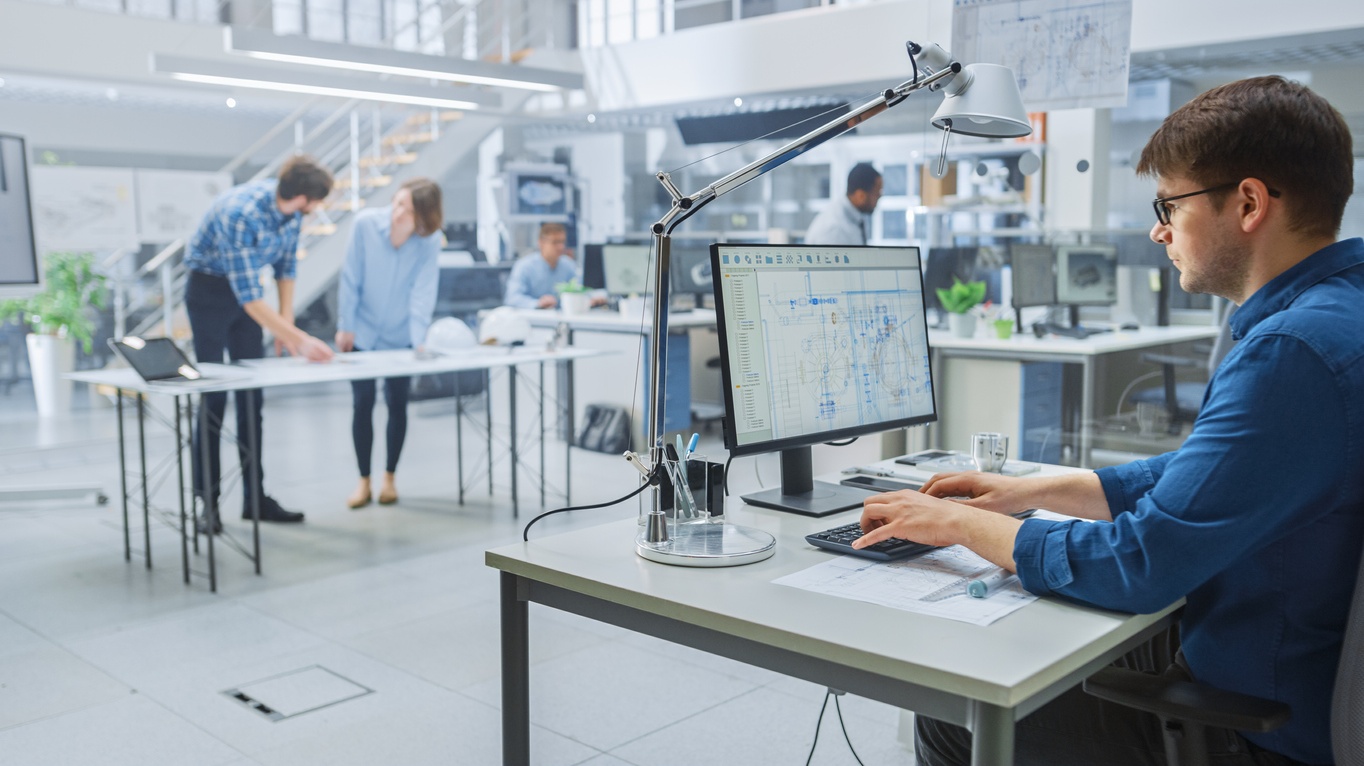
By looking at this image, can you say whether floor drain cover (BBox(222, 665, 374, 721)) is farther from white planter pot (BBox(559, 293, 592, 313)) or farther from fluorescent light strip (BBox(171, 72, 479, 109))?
white planter pot (BBox(559, 293, 592, 313))

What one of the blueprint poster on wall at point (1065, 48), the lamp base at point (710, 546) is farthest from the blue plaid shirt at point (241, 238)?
the lamp base at point (710, 546)

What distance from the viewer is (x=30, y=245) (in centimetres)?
497

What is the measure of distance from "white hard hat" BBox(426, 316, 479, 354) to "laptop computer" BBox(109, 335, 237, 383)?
1104 millimetres

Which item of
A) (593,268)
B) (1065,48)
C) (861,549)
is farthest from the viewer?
(593,268)

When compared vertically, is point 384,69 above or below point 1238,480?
above

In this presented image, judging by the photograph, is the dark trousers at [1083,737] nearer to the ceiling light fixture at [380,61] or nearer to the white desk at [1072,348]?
the white desk at [1072,348]

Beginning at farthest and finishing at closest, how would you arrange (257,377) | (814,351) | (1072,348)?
1. (1072,348)
2. (257,377)
3. (814,351)

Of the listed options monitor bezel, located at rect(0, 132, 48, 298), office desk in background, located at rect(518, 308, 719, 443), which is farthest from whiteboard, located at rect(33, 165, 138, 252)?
office desk in background, located at rect(518, 308, 719, 443)

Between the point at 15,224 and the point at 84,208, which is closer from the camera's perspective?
the point at 15,224

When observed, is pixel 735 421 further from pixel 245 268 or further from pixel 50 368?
pixel 50 368

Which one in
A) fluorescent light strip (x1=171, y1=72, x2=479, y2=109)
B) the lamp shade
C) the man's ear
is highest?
fluorescent light strip (x1=171, y1=72, x2=479, y2=109)

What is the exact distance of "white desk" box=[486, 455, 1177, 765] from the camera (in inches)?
44.4

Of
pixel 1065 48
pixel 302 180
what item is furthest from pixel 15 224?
pixel 1065 48

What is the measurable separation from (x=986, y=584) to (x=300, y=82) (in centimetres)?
567
